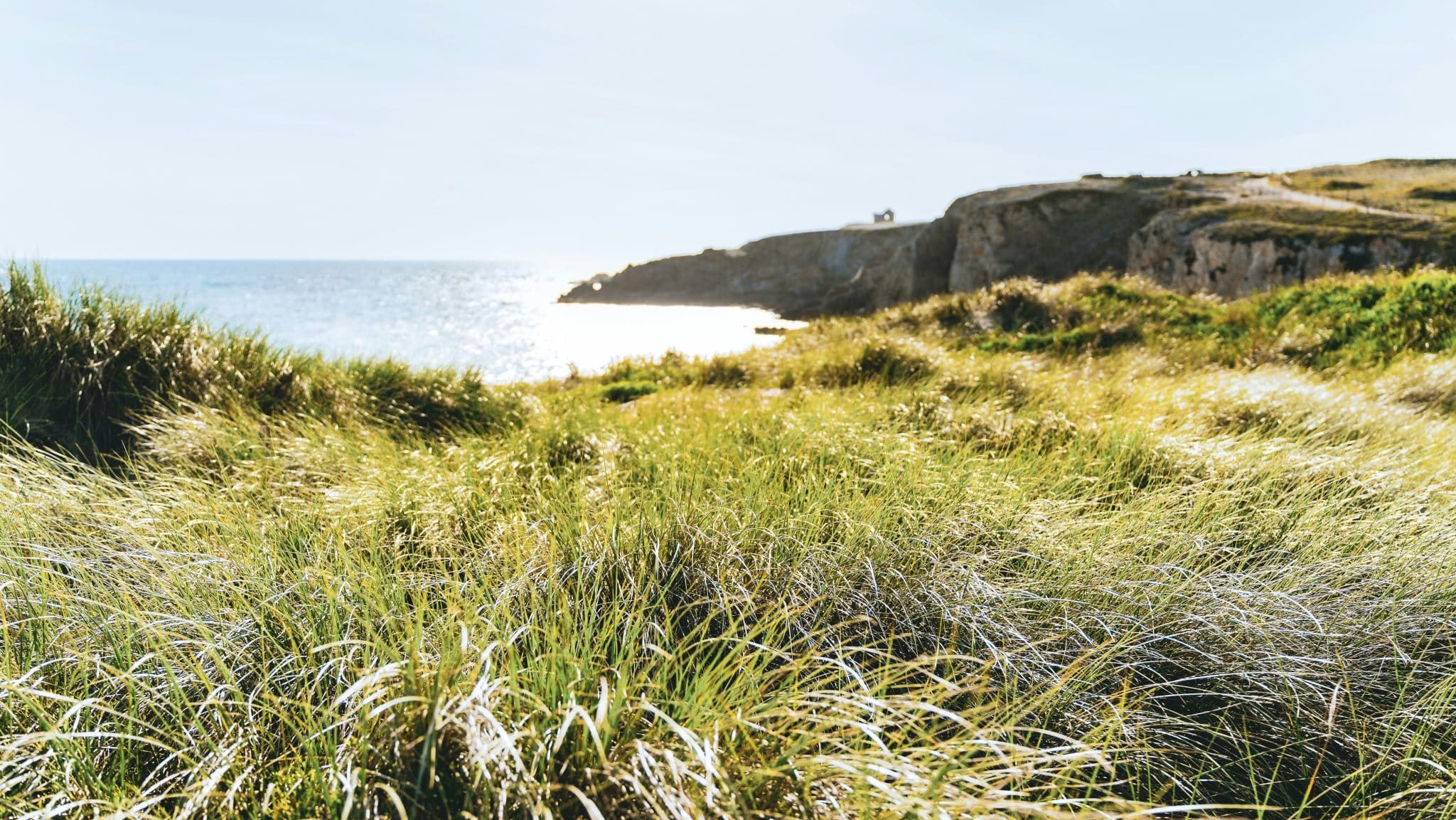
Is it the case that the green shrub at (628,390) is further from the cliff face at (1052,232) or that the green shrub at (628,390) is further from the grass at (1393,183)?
the grass at (1393,183)

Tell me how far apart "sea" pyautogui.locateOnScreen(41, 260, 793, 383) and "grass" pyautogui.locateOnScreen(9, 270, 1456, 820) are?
2.40m

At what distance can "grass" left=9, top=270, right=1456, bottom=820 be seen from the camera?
4.86 ft

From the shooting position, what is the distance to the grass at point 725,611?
1.48 metres

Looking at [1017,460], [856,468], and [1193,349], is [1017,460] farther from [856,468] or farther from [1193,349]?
[1193,349]

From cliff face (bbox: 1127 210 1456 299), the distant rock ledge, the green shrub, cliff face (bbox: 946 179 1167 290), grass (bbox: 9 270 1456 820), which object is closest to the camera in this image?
grass (bbox: 9 270 1456 820)

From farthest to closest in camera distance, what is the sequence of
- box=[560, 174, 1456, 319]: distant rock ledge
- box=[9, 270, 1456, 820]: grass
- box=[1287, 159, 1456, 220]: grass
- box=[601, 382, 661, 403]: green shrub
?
box=[1287, 159, 1456, 220]: grass
box=[560, 174, 1456, 319]: distant rock ledge
box=[601, 382, 661, 403]: green shrub
box=[9, 270, 1456, 820]: grass

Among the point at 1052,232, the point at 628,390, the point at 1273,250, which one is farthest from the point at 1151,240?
the point at 628,390

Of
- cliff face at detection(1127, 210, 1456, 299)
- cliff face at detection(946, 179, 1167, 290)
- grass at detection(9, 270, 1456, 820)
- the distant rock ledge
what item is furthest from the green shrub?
cliff face at detection(946, 179, 1167, 290)

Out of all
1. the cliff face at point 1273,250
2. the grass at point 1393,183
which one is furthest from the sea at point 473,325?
the grass at point 1393,183

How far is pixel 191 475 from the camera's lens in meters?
4.07

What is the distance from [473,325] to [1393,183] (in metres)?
48.0

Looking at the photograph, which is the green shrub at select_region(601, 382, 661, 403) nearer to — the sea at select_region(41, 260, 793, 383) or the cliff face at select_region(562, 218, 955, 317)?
the sea at select_region(41, 260, 793, 383)

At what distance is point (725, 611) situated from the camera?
7.18ft

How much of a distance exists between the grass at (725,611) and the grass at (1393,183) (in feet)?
77.7
